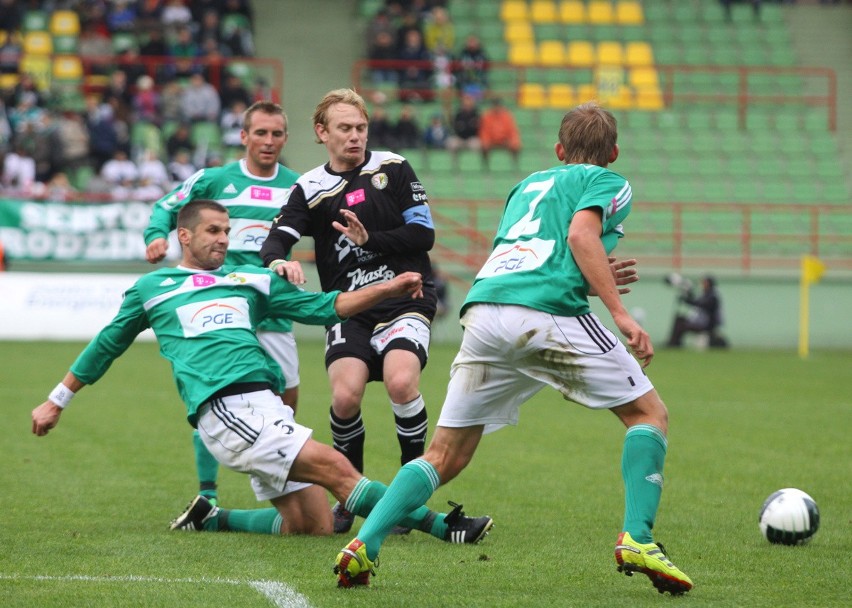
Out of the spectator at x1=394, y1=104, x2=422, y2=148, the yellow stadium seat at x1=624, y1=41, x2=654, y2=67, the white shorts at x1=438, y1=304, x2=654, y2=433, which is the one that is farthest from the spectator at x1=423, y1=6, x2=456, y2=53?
the white shorts at x1=438, y1=304, x2=654, y2=433

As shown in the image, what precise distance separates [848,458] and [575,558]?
4573 mm

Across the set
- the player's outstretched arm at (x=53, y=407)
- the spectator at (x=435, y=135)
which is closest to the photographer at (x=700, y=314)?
the spectator at (x=435, y=135)

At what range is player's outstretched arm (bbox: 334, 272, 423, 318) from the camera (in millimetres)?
5574


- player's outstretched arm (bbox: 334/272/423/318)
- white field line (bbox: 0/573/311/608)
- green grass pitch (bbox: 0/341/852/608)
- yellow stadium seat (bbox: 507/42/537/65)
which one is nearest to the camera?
white field line (bbox: 0/573/311/608)

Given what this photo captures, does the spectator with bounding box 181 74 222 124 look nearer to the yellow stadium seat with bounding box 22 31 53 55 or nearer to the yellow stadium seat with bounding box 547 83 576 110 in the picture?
the yellow stadium seat with bounding box 22 31 53 55

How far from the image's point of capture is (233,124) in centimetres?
2508

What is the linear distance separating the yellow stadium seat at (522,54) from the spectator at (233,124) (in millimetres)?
7122

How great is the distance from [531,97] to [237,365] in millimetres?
23296

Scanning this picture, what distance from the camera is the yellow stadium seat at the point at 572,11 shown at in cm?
3123

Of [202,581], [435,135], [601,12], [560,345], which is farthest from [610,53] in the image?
[202,581]

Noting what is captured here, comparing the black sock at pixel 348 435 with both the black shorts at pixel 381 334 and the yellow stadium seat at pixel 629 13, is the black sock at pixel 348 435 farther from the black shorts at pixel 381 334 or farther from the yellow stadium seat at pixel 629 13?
the yellow stadium seat at pixel 629 13

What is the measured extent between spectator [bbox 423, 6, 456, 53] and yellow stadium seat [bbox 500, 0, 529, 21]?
2.58 metres

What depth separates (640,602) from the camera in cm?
492

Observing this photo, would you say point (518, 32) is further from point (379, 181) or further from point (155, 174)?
point (379, 181)
